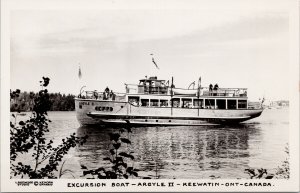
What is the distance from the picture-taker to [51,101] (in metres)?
3.98

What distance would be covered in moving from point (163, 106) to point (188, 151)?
82 cm

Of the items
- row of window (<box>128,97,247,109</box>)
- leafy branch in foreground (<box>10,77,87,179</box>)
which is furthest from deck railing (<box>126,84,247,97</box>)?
leafy branch in foreground (<box>10,77,87,179</box>)

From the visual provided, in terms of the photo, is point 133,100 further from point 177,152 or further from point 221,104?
point 221,104

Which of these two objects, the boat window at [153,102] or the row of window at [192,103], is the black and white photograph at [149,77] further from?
the boat window at [153,102]

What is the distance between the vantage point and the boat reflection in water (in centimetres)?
400

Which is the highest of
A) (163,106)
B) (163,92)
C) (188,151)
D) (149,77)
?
(149,77)

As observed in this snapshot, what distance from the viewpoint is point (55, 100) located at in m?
4.06

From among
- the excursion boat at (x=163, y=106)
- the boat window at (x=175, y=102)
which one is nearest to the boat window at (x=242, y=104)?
the excursion boat at (x=163, y=106)

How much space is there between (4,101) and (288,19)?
2.84 meters

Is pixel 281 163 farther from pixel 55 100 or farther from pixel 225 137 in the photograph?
pixel 55 100

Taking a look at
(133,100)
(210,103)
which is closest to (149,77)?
(133,100)

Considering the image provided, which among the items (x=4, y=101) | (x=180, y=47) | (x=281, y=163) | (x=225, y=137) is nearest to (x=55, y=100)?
(x=4, y=101)

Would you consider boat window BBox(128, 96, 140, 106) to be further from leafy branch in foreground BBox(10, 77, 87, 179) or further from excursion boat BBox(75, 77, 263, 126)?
leafy branch in foreground BBox(10, 77, 87, 179)

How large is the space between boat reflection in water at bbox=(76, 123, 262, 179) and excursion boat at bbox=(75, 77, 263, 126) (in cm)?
23
